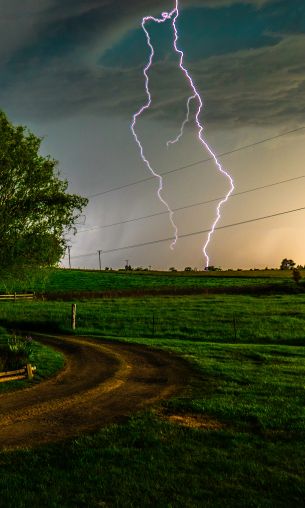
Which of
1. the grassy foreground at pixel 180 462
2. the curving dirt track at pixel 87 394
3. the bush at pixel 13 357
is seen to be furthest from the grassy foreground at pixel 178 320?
the grassy foreground at pixel 180 462

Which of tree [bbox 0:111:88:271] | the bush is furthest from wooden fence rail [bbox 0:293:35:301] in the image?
the bush

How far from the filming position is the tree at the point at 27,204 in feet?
106

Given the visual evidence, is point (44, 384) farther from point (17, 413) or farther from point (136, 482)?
point (136, 482)

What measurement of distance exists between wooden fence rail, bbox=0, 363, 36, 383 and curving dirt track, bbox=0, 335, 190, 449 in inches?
44.3

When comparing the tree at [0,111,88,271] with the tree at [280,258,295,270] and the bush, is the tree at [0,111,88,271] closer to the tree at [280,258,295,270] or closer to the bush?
the bush

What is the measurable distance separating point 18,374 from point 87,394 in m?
4.63

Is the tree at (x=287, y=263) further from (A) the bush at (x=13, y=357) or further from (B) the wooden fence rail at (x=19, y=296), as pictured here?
(A) the bush at (x=13, y=357)

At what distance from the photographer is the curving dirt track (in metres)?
12.7

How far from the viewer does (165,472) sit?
31.0 ft

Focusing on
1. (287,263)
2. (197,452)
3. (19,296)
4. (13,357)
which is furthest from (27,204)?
(287,263)

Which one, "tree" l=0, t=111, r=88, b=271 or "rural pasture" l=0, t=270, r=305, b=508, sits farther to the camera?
"tree" l=0, t=111, r=88, b=271

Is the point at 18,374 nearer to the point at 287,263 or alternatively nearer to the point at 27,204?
the point at 27,204

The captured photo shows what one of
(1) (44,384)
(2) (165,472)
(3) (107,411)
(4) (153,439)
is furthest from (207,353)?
(2) (165,472)

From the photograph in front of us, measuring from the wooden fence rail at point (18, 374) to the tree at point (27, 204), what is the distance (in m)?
13.3
